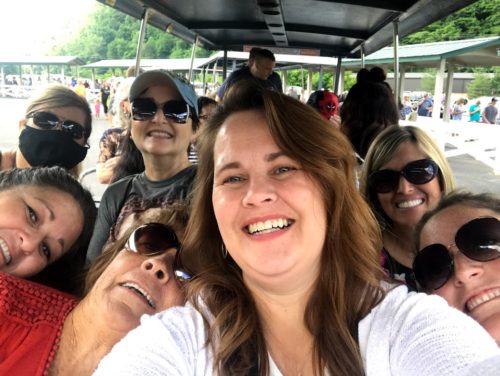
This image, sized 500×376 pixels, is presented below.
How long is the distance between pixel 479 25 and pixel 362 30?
23997mm

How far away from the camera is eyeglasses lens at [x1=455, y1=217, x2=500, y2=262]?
138 cm

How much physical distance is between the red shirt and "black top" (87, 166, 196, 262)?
57 cm

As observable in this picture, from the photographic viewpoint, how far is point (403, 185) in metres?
2.23

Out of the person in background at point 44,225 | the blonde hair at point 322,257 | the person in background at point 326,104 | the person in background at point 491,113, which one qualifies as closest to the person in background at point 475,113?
the person in background at point 491,113

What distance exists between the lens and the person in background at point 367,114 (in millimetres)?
3381

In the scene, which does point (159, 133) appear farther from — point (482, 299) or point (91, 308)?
point (482, 299)

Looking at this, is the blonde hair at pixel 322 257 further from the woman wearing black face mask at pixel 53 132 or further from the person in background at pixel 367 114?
the person in background at pixel 367 114

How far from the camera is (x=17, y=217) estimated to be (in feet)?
5.75

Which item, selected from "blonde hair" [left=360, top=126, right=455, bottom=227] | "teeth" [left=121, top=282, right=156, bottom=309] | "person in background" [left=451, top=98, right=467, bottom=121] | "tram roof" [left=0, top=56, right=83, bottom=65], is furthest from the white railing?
"tram roof" [left=0, top=56, right=83, bottom=65]

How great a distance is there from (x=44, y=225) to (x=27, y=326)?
0.47 m

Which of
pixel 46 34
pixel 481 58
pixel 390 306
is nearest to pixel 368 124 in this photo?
pixel 390 306

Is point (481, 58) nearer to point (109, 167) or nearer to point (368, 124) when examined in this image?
point (368, 124)

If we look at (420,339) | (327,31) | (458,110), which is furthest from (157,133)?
(458,110)

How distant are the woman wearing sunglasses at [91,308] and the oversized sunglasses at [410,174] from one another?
1.18 metres
